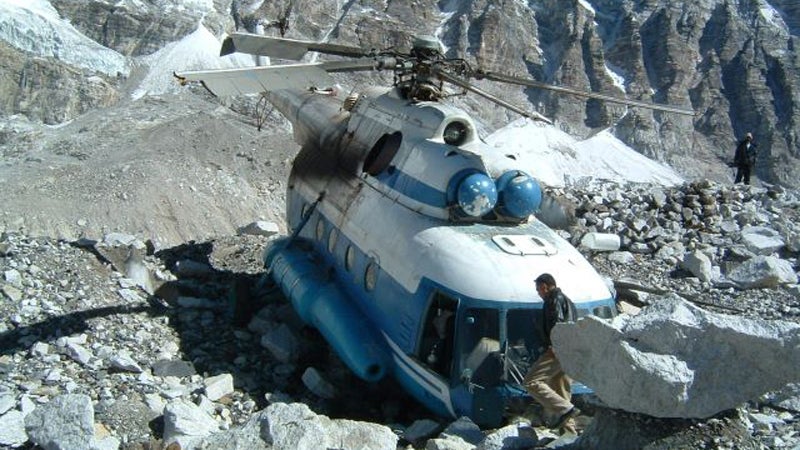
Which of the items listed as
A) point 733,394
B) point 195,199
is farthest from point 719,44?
point 733,394

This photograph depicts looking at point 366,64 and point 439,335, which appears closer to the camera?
point 439,335

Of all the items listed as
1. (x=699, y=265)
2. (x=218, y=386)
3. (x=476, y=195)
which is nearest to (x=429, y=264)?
(x=476, y=195)

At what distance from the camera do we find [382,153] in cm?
939

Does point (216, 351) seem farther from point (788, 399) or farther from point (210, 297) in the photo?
point (788, 399)

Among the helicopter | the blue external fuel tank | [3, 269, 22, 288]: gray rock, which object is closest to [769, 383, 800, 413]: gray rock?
the helicopter

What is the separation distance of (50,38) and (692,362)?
42.6 m

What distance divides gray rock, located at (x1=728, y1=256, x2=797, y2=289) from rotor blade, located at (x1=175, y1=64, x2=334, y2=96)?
7153 millimetres

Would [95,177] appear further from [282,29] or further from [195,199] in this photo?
[282,29]

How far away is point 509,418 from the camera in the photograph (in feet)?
23.0

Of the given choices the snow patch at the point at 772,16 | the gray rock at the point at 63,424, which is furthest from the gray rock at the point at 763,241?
the snow patch at the point at 772,16

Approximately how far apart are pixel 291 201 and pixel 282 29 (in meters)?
5.28

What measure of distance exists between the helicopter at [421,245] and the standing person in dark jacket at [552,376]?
0.96ft

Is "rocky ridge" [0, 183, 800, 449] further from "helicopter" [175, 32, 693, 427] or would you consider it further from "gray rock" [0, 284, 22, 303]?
"helicopter" [175, 32, 693, 427]

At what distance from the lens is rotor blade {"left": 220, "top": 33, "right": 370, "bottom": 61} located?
899 centimetres
